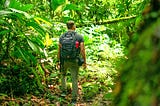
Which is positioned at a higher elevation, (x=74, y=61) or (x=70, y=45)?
(x=70, y=45)

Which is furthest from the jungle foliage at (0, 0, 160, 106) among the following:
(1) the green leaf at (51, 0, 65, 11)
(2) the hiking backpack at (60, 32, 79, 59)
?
(2) the hiking backpack at (60, 32, 79, 59)

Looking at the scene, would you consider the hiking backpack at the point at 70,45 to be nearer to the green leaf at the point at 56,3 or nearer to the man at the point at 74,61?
the man at the point at 74,61

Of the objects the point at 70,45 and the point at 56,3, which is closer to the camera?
the point at 70,45

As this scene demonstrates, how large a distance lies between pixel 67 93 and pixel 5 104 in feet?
6.40

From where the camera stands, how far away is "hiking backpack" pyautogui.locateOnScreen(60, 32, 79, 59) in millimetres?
7074

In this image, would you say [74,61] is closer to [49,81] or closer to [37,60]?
[49,81]

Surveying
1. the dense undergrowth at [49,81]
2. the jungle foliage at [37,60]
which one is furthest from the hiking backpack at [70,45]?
the dense undergrowth at [49,81]

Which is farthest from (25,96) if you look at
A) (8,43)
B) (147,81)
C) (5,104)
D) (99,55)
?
(147,81)

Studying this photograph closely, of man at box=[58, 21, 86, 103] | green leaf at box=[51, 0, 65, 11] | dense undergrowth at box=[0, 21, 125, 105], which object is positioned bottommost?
dense undergrowth at box=[0, 21, 125, 105]

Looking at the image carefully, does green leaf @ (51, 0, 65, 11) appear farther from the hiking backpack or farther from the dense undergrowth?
the hiking backpack

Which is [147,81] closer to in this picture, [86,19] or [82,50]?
[82,50]

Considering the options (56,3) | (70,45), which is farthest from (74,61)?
(56,3)

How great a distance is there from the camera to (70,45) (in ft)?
23.3

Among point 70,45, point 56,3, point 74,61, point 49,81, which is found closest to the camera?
point 70,45
